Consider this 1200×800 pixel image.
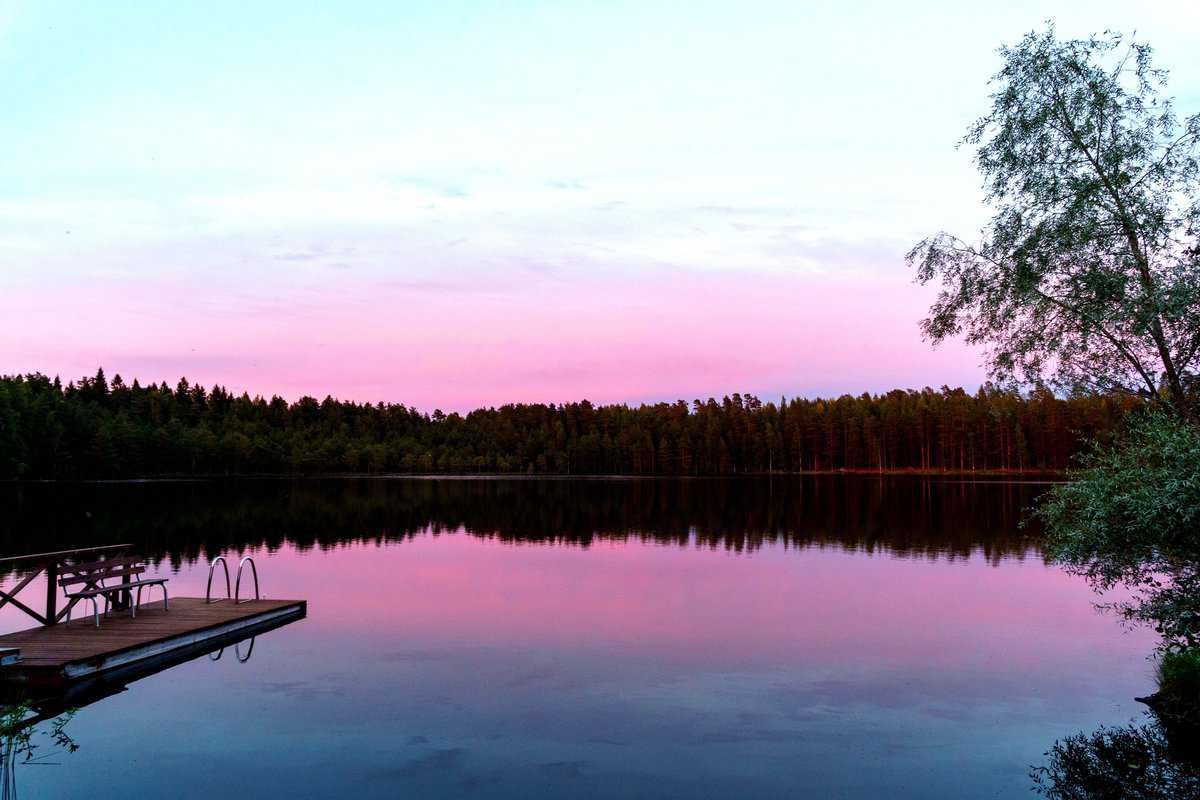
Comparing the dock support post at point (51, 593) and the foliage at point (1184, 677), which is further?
the dock support post at point (51, 593)

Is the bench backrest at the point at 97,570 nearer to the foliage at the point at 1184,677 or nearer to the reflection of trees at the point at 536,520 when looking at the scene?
the reflection of trees at the point at 536,520

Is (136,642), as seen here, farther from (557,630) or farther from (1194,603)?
(1194,603)

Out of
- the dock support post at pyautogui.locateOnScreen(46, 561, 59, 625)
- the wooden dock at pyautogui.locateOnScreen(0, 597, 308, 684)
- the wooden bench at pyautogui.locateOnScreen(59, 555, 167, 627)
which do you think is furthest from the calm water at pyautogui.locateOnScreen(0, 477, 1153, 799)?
the dock support post at pyautogui.locateOnScreen(46, 561, 59, 625)

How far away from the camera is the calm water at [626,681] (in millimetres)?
14180

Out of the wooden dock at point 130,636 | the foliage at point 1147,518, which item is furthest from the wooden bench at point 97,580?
the foliage at point 1147,518

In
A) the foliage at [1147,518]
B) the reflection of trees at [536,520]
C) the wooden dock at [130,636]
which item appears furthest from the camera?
the reflection of trees at [536,520]

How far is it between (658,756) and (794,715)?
12.6 feet

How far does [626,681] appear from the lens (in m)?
20.4

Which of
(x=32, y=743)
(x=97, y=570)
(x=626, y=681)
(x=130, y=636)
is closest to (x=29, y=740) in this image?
(x=32, y=743)

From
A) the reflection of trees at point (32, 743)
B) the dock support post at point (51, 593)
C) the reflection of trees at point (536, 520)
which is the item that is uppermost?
the dock support post at point (51, 593)

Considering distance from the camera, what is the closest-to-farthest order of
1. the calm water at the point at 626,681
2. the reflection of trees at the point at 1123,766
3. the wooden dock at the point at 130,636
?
the reflection of trees at the point at 1123,766 < the calm water at the point at 626,681 < the wooden dock at the point at 130,636

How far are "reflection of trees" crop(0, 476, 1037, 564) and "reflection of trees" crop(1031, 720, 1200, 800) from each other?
28.8 m

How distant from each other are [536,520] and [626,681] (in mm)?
48857

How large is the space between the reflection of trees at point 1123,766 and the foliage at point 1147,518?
1958 mm
